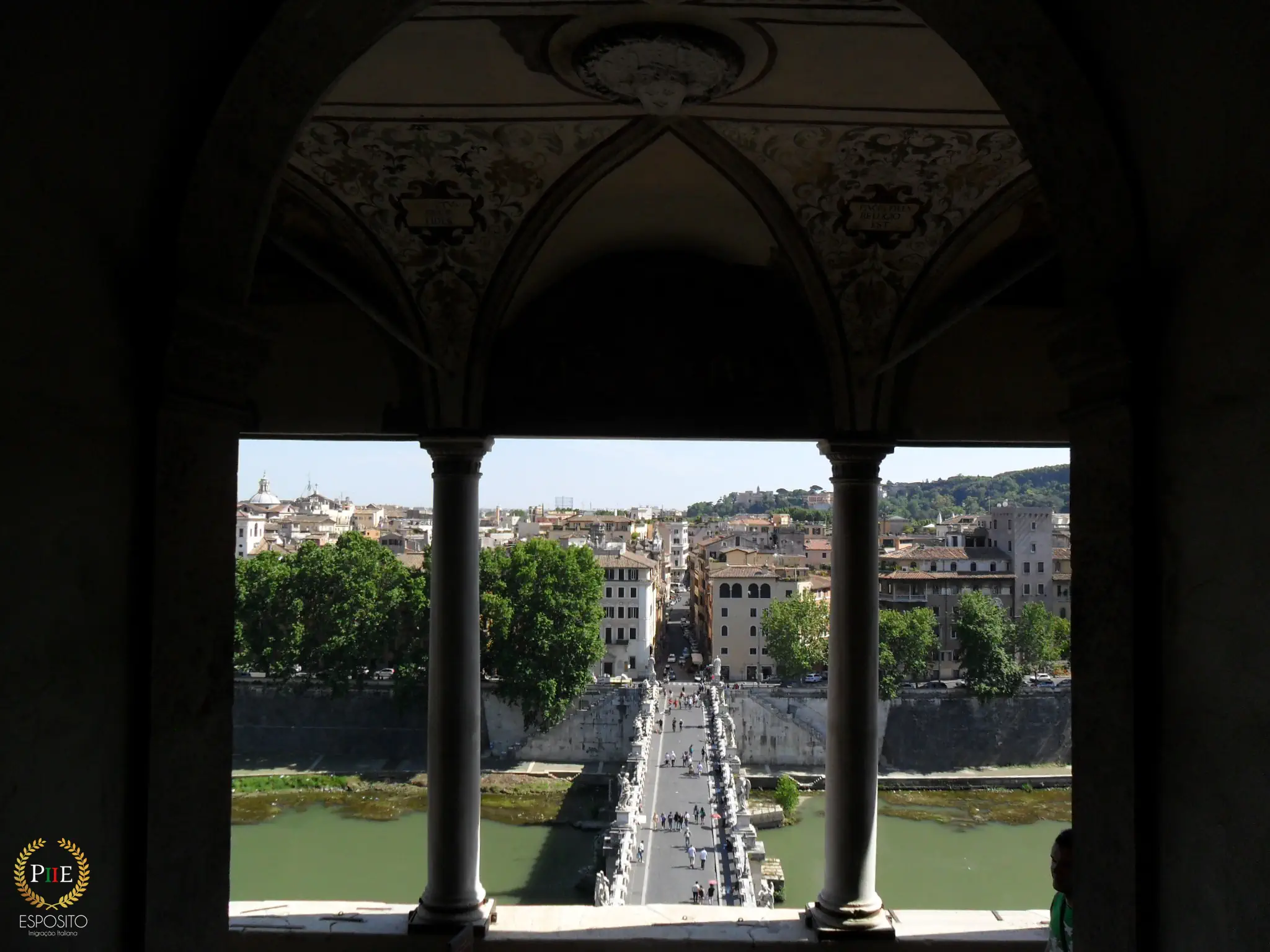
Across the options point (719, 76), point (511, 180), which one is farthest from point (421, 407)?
point (719, 76)

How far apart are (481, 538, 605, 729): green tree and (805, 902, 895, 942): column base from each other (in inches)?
1284

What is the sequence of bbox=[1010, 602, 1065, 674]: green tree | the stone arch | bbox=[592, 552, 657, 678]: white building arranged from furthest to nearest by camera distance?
bbox=[592, 552, 657, 678]: white building, bbox=[1010, 602, 1065, 674]: green tree, the stone arch

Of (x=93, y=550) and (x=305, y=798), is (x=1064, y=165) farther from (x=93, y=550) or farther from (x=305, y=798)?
(x=305, y=798)

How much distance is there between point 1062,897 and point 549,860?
94.3ft

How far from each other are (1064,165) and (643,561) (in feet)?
166

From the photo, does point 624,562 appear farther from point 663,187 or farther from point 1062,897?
point 1062,897

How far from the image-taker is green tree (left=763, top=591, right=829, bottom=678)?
150ft

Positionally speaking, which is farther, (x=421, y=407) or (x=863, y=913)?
(x=421, y=407)

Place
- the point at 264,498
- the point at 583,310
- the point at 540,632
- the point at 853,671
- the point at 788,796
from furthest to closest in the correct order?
the point at 264,498 < the point at 540,632 < the point at 788,796 < the point at 583,310 < the point at 853,671

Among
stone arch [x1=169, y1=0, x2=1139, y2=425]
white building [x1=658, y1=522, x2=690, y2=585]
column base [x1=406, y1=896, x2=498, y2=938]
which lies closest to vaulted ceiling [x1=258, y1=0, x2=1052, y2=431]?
stone arch [x1=169, y1=0, x2=1139, y2=425]

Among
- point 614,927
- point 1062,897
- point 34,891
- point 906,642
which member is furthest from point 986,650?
point 34,891

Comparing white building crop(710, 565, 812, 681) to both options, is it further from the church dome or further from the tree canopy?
the church dome

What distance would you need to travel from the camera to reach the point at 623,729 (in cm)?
3991

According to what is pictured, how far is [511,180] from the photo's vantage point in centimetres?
584
